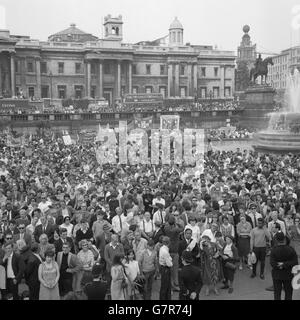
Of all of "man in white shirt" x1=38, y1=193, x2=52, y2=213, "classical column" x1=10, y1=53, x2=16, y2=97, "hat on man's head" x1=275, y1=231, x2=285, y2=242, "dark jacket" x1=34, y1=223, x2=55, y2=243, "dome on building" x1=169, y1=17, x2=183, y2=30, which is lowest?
"dark jacket" x1=34, y1=223, x2=55, y2=243

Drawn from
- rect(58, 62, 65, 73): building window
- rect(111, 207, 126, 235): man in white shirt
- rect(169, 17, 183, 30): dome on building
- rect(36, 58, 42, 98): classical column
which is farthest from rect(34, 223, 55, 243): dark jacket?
rect(169, 17, 183, 30): dome on building

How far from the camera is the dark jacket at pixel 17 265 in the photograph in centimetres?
807

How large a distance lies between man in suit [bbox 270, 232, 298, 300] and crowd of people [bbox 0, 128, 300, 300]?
0.02 metres

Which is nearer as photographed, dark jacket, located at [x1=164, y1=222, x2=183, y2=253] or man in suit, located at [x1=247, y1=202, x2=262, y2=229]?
dark jacket, located at [x1=164, y1=222, x2=183, y2=253]

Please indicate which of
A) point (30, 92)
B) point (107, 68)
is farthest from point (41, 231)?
point (107, 68)

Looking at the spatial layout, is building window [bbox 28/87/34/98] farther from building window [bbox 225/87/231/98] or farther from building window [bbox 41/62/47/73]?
building window [bbox 225/87/231/98]

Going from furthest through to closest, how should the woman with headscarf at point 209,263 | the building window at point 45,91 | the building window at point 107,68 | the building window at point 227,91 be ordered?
the building window at point 227,91, the building window at point 107,68, the building window at point 45,91, the woman with headscarf at point 209,263

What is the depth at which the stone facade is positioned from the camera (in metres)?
65.6

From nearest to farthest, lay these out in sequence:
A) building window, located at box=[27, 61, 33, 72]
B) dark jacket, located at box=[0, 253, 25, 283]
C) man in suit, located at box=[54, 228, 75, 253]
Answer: dark jacket, located at box=[0, 253, 25, 283], man in suit, located at box=[54, 228, 75, 253], building window, located at box=[27, 61, 33, 72]

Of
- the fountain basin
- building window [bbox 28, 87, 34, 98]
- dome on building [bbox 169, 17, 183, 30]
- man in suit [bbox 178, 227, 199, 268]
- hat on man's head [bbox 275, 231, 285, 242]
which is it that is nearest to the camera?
hat on man's head [bbox 275, 231, 285, 242]

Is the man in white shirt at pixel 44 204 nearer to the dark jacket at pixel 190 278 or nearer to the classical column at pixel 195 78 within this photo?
the dark jacket at pixel 190 278

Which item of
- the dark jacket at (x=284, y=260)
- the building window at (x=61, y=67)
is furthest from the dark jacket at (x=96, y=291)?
the building window at (x=61, y=67)

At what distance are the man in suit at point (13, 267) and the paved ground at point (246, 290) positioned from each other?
2.61 meters
